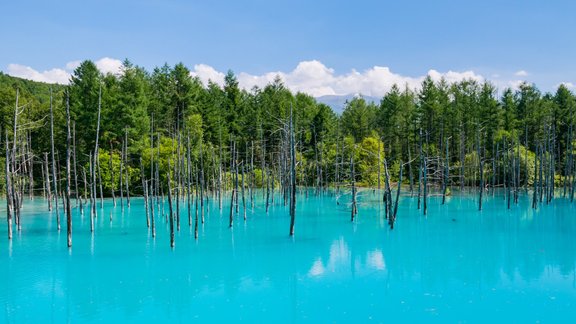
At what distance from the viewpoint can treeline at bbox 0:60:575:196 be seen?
151 ft

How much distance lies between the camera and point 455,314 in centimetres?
1344

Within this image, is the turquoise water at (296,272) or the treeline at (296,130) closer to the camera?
the turquoise water at (296,272)

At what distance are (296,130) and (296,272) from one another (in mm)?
38654

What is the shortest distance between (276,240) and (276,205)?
55.6 ft

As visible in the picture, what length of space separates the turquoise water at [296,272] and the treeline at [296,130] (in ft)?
45.7

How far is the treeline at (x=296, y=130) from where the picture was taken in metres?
46.2

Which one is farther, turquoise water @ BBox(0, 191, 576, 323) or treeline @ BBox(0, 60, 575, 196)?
treeline @ BBox(0, 60, 575, 196)

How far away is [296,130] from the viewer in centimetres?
5644

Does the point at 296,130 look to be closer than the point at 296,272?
No

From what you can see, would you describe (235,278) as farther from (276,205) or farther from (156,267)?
(276,205)

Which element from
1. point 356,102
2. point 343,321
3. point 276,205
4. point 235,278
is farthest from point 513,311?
point 356,102

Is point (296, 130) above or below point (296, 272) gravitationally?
above

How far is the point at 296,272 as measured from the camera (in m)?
18.6

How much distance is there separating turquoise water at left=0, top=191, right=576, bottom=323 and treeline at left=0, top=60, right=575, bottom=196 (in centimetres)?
1394
